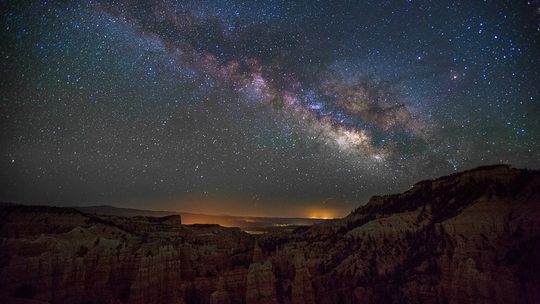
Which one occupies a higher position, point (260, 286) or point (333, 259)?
point (333, 259)

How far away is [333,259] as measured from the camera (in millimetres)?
57938

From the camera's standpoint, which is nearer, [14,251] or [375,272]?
[14,251]

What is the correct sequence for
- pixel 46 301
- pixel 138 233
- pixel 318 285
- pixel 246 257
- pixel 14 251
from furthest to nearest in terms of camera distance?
pixel 138 233, pixel 246 257, pixel 318 285, pixel 14 251, pixel 46 301

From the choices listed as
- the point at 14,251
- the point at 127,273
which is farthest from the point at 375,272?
the point at 14,251

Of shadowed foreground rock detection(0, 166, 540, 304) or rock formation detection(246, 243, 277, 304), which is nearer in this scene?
shadowed foreground rock detection(0, 166, 540, 304)

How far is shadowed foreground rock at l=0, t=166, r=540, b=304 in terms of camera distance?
3709cm

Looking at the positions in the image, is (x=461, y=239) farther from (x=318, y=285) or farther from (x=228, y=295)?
(x=228, y=295)

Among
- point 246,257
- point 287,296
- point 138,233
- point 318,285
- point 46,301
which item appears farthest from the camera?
point 138,233

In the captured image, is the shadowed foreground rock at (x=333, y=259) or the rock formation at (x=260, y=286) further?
the rock formation at (x=260, y=286)

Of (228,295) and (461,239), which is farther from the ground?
(461,239)

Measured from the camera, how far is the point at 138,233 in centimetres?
6638

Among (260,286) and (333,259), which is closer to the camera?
(260,286)

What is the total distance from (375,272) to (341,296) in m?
5.45

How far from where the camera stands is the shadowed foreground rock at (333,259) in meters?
37.1
